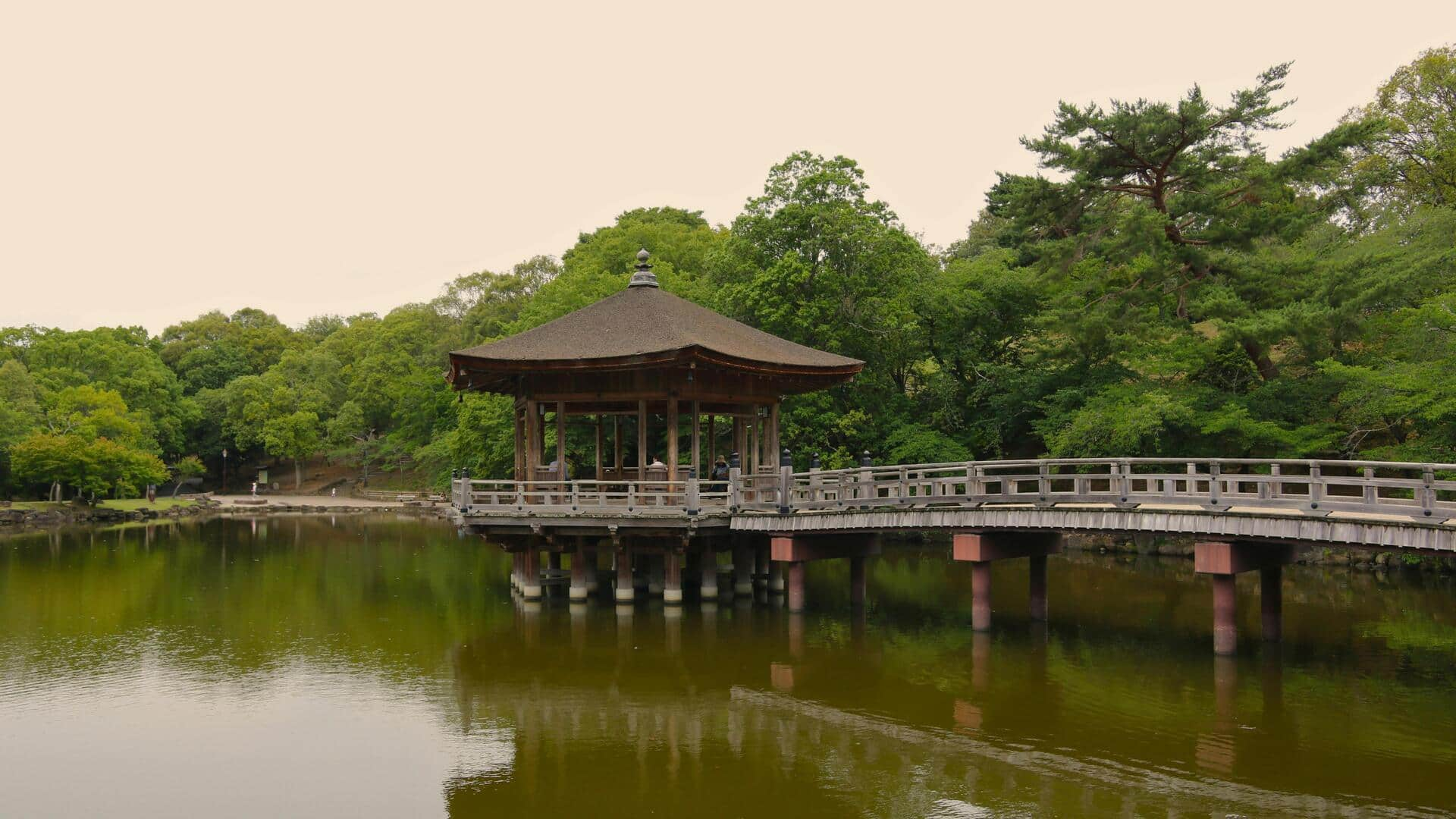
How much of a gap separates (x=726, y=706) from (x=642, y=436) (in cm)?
927

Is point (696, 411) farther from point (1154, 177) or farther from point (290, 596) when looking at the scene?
point (1154, 177)

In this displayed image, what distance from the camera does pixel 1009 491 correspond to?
1864 cm

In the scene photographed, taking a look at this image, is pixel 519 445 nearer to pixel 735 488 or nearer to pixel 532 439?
pixel 532 439

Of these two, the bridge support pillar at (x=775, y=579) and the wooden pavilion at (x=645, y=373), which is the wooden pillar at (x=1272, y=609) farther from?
the bridge support pillar at (x=775, y=579)

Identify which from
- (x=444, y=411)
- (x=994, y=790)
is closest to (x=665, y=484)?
(x=994, y=790)

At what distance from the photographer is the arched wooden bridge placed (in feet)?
48.4

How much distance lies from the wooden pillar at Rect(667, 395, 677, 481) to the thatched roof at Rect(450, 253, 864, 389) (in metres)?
1.37

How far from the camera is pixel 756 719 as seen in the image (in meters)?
14.2

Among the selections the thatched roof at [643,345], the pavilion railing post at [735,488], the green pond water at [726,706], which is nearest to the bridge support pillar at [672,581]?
the green pond water at [726,706]

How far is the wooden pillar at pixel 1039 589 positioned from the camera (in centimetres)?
2081

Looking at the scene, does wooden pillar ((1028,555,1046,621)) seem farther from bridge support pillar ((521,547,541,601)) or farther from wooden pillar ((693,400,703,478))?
bridge support pillar ((521,547,541,601))

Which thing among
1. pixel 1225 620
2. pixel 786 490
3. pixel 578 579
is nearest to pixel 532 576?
pixel 578 579

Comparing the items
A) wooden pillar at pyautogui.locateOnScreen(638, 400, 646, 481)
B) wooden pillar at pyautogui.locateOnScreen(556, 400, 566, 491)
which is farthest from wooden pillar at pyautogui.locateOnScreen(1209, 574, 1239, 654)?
wooden pillar at pyautogui.locateOnScreen(556, 400, 566, 491)

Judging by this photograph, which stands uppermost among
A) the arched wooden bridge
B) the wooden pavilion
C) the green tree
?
the green tree
